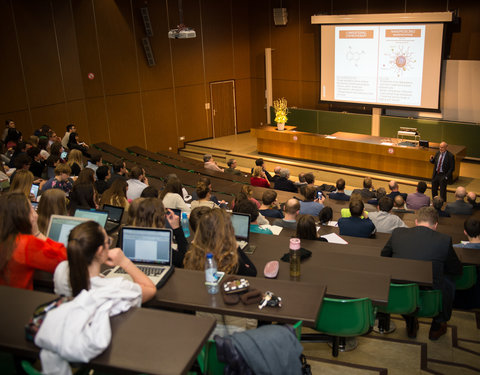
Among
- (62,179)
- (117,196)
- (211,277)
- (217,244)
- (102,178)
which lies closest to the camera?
(211,277)

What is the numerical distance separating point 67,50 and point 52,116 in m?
1.59

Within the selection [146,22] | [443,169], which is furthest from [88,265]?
[146,22]

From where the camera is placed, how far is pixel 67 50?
38.5 feet

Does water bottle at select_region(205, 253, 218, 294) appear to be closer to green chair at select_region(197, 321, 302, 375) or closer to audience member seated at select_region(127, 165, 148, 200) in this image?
green chair at select_region(197, 321, 302, 375)

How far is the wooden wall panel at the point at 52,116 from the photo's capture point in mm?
11328

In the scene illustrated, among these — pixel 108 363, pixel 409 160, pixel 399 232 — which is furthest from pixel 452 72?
pixel 108 363

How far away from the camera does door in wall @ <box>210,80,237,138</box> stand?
15.0 meters

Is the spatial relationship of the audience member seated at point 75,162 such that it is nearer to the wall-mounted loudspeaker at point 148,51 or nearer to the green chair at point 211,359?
the green chair at point 211,359

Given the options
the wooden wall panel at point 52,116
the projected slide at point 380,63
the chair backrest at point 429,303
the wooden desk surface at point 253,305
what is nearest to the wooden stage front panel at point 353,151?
the projected slide at point 380,63

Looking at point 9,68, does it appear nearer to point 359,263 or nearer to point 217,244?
point 217,244

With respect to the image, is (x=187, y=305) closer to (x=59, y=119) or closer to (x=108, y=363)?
(x=108, y=363)

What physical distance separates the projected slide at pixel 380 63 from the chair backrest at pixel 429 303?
859 centimetres

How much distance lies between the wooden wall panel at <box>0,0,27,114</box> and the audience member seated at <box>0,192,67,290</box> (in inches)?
337

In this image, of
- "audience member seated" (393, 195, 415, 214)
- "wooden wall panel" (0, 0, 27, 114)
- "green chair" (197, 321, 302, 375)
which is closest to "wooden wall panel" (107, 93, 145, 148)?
"wooden wall panel" (0, 0, 27, 114)
